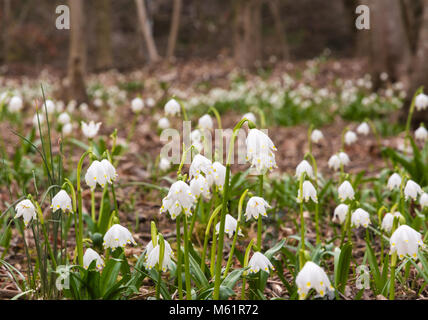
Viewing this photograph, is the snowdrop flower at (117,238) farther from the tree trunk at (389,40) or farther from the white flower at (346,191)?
the tree trunk at (389,40)

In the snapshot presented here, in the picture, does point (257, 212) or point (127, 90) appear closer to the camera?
point (257, 212)

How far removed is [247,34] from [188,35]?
482 inches

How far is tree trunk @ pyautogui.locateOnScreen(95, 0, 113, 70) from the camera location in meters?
15.5

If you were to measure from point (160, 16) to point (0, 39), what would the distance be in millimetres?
7638

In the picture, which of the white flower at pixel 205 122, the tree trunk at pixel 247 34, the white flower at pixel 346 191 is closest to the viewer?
the white flower at pixel 346 191

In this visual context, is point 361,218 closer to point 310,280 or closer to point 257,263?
point 257,263

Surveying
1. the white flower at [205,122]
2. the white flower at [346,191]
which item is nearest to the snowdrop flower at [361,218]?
the white flower at [346,191]

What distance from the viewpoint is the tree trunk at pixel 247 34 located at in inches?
459

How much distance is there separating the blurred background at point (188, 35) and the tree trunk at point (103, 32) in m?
0.03

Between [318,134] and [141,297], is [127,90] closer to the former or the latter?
[318,134]

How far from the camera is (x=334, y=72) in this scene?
11.4 metres

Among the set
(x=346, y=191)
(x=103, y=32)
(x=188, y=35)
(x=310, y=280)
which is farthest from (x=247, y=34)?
(x=188, y=35)

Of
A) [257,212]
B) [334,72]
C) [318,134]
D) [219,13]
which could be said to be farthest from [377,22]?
[219,13]

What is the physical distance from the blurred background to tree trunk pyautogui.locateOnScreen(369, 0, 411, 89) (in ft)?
10.7
